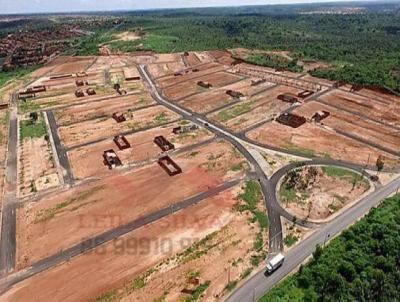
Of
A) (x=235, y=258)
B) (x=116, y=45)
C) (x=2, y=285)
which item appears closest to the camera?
(x=2, y=285)

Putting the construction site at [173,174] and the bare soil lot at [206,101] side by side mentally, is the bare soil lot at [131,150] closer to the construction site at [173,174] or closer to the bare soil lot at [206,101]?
the construction site at [173,174]

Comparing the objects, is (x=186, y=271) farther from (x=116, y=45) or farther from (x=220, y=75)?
(x=116, y=45)

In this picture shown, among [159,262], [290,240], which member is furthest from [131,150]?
[290,240]

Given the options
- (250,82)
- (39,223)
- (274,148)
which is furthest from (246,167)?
(250,82)

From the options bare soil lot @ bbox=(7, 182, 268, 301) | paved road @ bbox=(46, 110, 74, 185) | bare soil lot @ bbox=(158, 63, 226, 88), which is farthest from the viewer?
bare soil lot @ bbox=(158, 63, 226, 88)

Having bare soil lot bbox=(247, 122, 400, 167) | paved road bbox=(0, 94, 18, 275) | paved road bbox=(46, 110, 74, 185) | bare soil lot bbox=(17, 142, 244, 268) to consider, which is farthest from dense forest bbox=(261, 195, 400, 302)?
paved road bbox=(46, 110, 74, 185)

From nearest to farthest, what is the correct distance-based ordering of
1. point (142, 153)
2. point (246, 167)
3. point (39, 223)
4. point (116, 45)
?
point (39, 223) → point (246, 167) → point (142, 153) → point (116, 45)

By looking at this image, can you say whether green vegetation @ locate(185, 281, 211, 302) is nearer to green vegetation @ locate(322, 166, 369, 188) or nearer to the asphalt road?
the asphalt road

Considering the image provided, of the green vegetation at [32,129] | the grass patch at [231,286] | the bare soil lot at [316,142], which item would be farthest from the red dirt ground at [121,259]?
the green vegetation at [32,129]
